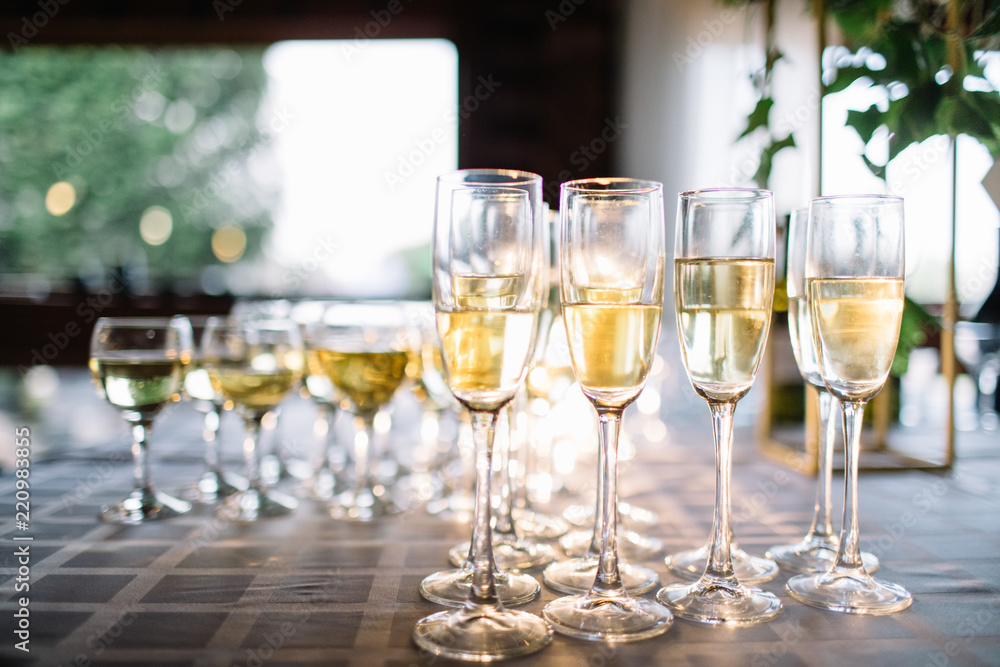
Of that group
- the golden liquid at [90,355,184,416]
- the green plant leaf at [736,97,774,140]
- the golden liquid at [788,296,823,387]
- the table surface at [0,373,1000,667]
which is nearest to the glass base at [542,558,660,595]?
the table surface at [0,373,1000,667]

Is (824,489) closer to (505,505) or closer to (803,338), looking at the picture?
(803,338)

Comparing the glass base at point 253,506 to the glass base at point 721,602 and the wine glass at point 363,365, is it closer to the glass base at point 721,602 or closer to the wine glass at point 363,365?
the wine glass at point 363,365

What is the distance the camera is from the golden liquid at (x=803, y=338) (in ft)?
3.32

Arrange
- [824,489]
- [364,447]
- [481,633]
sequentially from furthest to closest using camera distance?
1. [364,447]
2. [824,489]
3. [481,633]

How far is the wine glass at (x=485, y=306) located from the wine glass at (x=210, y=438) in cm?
67

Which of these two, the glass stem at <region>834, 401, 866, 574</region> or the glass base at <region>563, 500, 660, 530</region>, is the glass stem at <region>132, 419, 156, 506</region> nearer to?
the glass base at <region>563, 500, 660, 530</region>

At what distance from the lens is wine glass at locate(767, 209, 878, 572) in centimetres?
99

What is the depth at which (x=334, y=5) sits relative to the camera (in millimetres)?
5020

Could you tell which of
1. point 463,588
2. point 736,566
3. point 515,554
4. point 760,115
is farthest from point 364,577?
point 760,115

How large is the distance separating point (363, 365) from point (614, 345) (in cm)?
61

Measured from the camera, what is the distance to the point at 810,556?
99 cm

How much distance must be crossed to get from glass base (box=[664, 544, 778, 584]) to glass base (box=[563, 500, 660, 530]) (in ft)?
0.58

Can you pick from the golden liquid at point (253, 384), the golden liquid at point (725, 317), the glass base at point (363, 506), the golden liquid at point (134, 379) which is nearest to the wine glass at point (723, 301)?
the golden liquid at point (725, 317)

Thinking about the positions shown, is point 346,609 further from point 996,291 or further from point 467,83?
point 467,83
